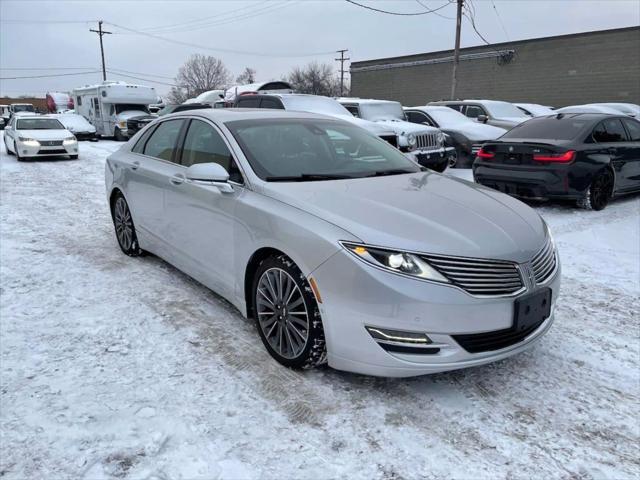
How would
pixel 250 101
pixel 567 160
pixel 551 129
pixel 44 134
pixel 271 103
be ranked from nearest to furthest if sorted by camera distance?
pixel 567 160, pixel 551 129, pixel 271 103, pixel 250 101, pixel 44 134

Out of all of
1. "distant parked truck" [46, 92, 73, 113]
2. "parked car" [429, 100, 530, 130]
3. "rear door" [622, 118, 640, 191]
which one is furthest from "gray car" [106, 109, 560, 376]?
"distant parked truck" [46, 92, 73, 113]

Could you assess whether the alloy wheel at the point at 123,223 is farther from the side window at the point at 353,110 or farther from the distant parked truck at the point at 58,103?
the distant parked truck at the point at 58,103

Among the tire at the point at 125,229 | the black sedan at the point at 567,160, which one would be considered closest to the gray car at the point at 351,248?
the tire at the point at 125,229

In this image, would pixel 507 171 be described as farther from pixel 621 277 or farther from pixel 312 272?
pixel 312 272

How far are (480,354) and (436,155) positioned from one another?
27.3 feet

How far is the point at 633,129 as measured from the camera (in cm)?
855

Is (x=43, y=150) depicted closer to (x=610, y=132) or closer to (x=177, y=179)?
(x=177, y=179)

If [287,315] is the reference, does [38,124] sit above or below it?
above

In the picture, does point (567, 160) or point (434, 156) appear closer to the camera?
point (567, 160)

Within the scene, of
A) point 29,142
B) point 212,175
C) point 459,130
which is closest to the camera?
point 212,175

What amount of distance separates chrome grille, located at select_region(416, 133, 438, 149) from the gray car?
6.38m

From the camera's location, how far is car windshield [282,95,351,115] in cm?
1126

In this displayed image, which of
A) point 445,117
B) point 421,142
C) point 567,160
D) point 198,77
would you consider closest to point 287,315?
point 567,160

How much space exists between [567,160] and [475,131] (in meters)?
4.93
